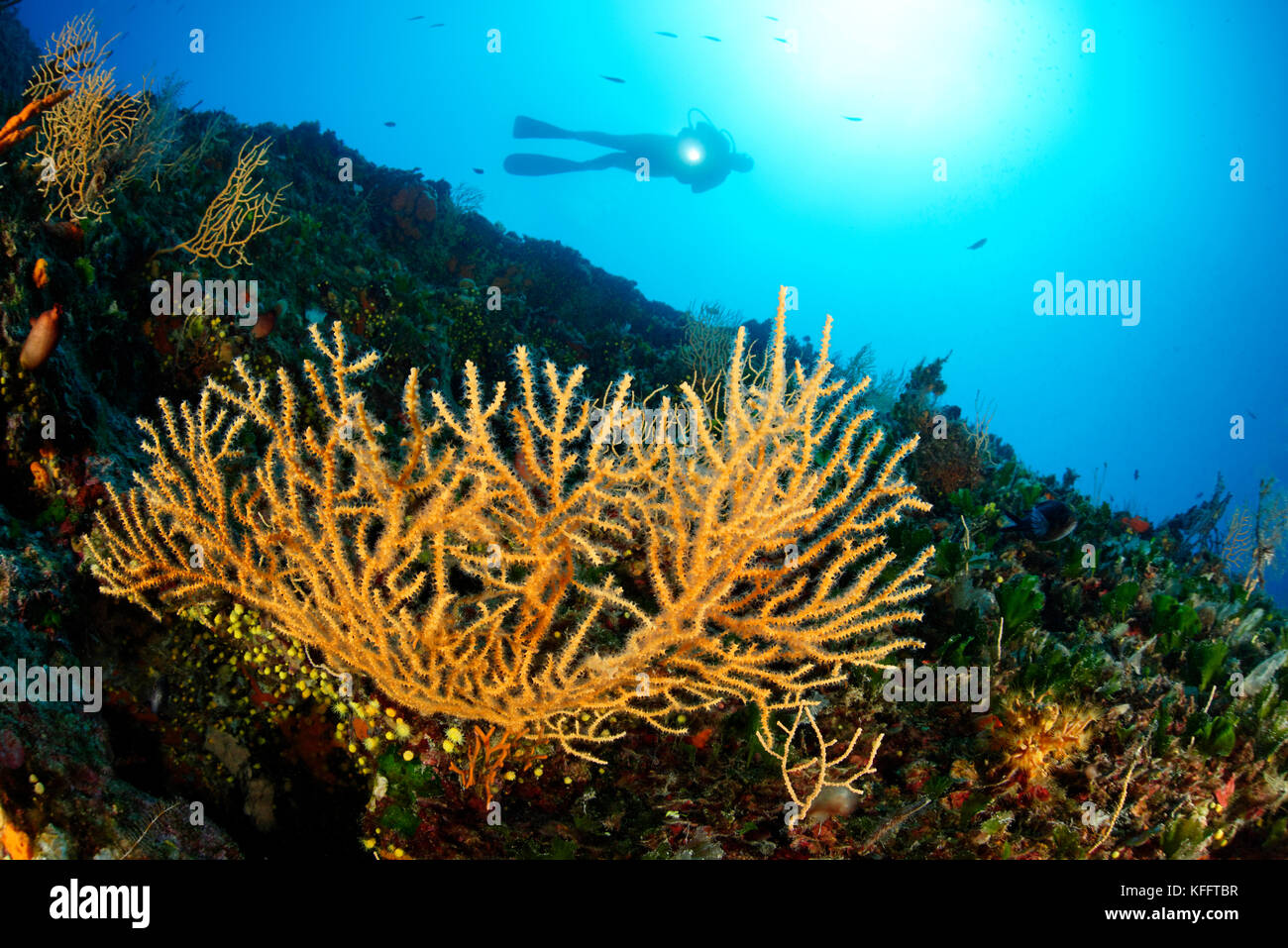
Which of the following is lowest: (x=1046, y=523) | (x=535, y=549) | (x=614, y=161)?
(x=1046, y=523)

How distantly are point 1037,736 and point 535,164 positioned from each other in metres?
29.3

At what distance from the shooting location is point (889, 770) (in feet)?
11.1

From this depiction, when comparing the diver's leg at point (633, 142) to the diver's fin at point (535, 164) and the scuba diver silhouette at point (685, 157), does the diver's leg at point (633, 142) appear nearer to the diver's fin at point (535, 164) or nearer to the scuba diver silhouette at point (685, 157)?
the scuba diver silhouette at point (685, 157)

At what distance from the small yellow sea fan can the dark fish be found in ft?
9.75

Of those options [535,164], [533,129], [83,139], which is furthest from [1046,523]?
[533,129]

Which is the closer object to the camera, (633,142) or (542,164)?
(542,164)

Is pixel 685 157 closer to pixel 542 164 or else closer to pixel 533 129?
pixel 542 164

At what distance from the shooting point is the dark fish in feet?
18.9

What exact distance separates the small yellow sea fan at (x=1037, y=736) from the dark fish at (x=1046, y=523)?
2.97 meters

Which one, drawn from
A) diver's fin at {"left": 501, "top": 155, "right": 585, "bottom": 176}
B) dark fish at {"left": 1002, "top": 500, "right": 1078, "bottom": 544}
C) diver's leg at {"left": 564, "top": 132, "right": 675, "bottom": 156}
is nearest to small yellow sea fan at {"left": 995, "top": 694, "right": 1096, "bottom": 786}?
dark fish at {"left": 1002, "top": 500, "right": 1078, "bottom": 544}

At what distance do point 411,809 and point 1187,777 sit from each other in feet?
14.7

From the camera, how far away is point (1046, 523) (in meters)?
5.91
